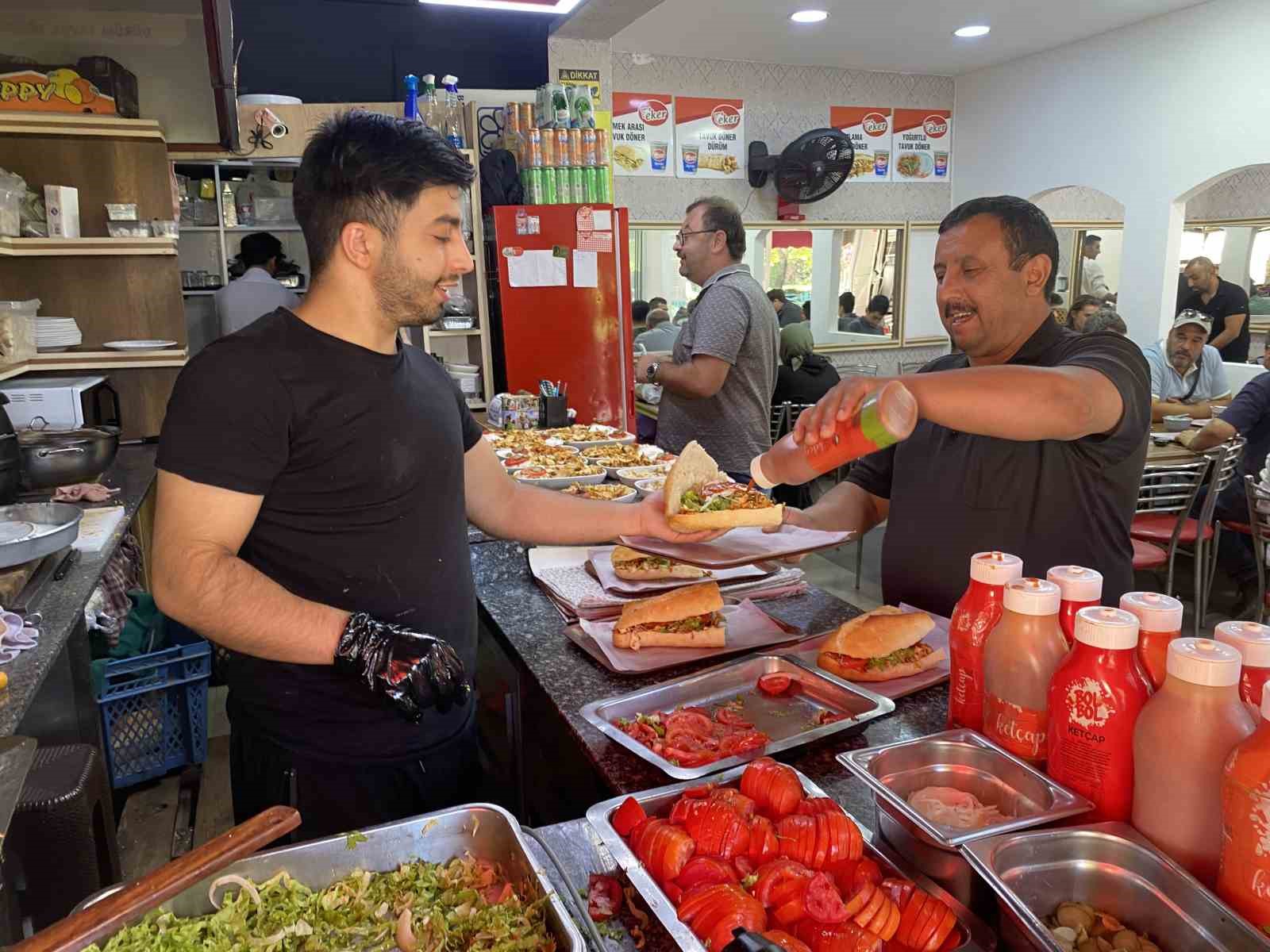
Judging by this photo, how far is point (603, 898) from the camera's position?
126 cm

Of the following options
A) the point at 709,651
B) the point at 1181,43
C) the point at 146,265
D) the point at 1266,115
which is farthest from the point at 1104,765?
the point at 1181,43

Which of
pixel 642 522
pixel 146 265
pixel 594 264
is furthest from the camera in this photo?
pixel 594 264

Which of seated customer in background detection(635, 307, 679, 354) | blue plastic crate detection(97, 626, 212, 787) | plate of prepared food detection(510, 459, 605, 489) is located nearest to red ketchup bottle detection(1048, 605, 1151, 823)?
plate of prepared food detection(510, 459, 605, 489)

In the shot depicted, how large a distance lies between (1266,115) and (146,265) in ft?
26.2

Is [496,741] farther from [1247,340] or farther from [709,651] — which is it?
[1247,340]

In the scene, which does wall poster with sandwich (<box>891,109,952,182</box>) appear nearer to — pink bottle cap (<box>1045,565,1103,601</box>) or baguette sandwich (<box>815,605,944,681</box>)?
baguette sandwich (<box>815,605,944,681</box>)

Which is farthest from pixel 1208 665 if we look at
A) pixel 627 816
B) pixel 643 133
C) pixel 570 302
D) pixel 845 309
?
pixel 845 309

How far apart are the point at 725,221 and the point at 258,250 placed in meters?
4.22

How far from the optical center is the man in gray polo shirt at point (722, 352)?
4588 millimetres

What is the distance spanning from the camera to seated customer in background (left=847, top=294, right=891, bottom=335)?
9.84 metres

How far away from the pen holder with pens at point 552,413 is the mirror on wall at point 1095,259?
773 centimetres

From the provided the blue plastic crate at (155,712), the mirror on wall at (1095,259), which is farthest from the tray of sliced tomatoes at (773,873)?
the mirror on wall at (1095,259)

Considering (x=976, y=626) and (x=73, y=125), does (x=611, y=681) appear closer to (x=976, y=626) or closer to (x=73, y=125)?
(x=976, y=626)

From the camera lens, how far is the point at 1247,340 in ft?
28.3
